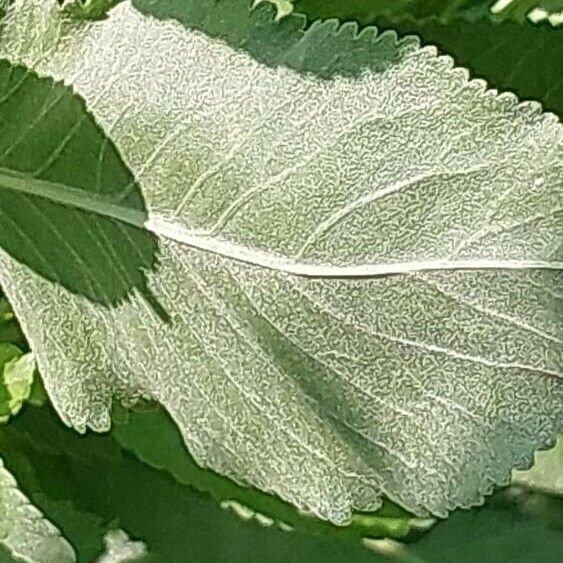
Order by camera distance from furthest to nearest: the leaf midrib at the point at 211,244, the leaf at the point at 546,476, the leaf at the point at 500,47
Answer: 1. the leaf at the point at 546,476
2. the leaf at the point at 500,47
3. the leaf midrib at the point at 211,244

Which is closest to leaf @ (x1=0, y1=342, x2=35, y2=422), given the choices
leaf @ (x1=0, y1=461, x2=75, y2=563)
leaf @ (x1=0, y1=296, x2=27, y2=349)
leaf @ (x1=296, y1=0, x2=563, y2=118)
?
leaf @ (x1=0, y1=296, x2=27, y2=349)

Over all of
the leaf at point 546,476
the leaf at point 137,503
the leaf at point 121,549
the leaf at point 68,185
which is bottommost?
the leaf at point 121,549

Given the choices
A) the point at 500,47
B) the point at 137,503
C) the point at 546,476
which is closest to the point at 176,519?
the point at 137,503

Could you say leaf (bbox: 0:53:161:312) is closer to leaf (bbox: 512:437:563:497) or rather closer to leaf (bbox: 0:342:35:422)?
leaf (bbox: 0:342:35:422)

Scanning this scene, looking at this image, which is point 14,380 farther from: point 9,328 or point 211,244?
point 211,244

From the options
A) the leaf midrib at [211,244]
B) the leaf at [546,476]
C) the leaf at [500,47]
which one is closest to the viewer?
the leaf midrib at [211,244]

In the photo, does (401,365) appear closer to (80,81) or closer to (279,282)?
(279,282)

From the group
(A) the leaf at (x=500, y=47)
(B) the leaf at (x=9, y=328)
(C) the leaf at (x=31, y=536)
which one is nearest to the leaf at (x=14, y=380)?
(B) the leaf at (x=9, y=328)

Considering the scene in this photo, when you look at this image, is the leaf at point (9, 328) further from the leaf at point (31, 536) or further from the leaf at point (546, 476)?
the leaf at point (546, 476)
